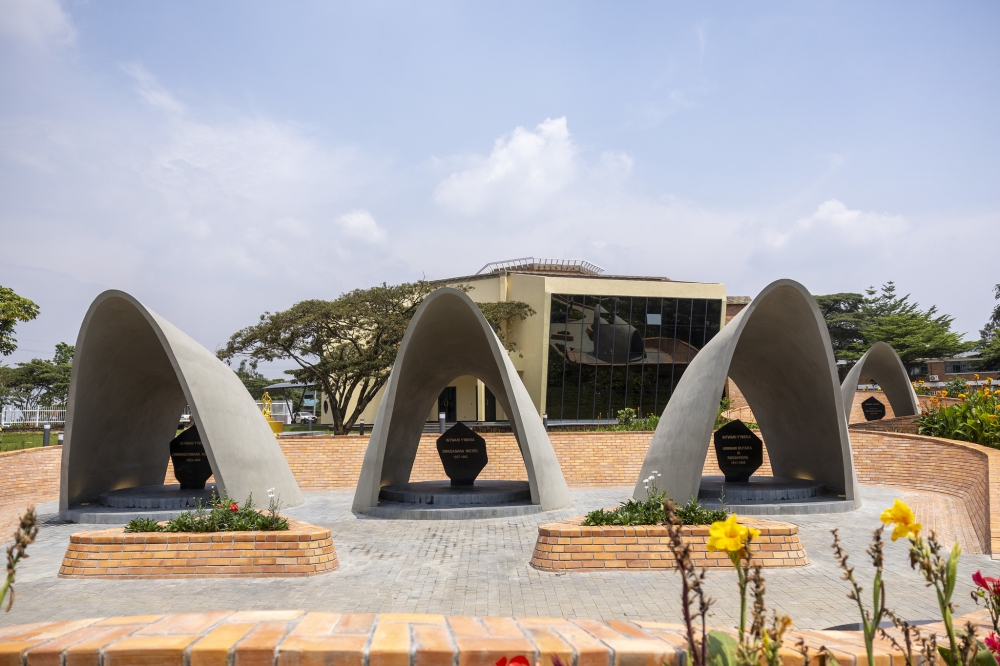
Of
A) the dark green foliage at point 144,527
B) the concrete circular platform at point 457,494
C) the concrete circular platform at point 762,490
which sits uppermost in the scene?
the concrete circular platform at point 762,490

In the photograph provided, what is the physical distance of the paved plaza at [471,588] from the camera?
6.76 metres

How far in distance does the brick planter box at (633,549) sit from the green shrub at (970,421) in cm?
962

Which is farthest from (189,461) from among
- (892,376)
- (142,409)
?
(892,376)

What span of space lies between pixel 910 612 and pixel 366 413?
3843 centimetres

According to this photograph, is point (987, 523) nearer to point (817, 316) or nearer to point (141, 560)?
point (817, 316)

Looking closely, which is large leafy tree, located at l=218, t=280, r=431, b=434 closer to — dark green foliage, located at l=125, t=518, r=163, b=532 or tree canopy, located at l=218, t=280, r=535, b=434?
tree canopy, located at l=218, t=280, r=535, b=434

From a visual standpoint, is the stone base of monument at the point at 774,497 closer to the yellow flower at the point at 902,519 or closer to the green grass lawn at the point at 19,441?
the yellow flower at the point at 902,519

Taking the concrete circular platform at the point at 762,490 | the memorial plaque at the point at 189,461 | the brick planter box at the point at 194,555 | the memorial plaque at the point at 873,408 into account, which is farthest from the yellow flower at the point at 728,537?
the memorial plaque at the point at 873,408

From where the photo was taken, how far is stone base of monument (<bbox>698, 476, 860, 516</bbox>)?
12430 millimetres

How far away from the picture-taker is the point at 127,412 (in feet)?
48.7

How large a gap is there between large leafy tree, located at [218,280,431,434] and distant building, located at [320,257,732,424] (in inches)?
297

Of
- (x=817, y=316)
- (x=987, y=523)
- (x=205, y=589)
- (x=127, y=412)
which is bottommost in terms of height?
(x=205, y=589)

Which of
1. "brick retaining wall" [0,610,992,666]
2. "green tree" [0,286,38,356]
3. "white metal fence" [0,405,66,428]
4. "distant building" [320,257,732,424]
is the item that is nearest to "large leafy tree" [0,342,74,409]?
"white metal fence" [0,405,66,428]

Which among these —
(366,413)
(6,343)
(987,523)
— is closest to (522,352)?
(366,413)
